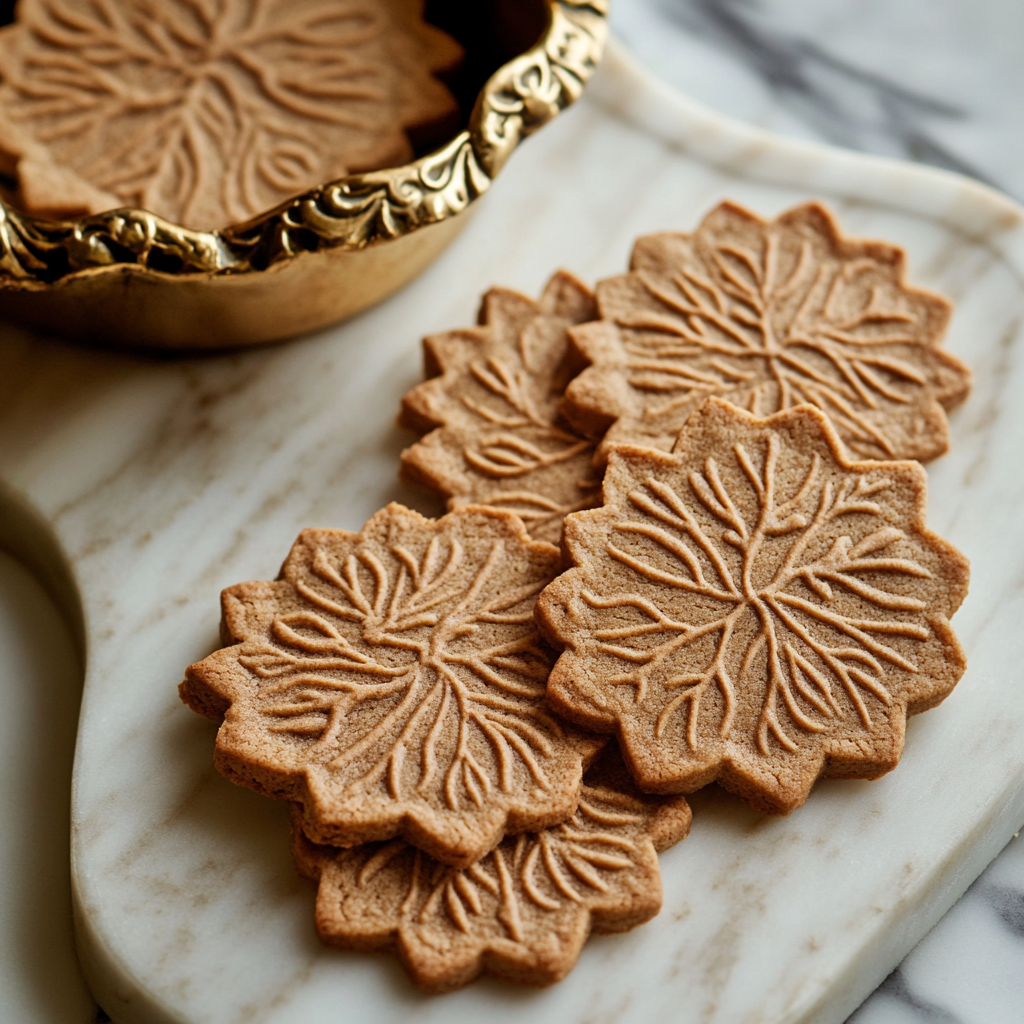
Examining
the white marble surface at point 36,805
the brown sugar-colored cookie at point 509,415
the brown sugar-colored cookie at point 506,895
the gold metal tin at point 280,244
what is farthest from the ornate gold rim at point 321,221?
the brown sugar-colored cookie at point 506,895

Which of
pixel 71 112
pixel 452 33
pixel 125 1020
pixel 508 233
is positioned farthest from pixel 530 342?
pixel 125 1020

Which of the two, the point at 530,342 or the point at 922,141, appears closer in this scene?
the point at 530,342

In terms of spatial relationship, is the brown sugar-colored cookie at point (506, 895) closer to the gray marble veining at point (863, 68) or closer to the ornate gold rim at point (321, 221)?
the ornate gold rim at point (321, 221)

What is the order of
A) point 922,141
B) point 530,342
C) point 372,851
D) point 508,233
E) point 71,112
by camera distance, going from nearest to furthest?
1. point 372,851
2. point 530,342
3. point 71,112
4. point 508,233
5. point 922,141

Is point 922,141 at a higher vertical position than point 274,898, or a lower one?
higher

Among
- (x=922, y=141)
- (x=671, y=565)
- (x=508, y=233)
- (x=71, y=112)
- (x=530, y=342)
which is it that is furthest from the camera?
(x=922, y=141)

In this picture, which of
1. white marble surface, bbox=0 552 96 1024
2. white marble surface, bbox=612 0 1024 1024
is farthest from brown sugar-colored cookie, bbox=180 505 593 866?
white marble surface, bbox=612 0 1024 1024

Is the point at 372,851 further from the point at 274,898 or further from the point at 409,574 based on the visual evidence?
the point at 409,574

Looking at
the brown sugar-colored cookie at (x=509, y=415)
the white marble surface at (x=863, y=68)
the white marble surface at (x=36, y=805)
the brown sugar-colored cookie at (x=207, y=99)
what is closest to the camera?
the white marble surface at (x=36, y=805)

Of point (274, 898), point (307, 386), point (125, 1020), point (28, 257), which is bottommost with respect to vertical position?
point (125, 1020)
